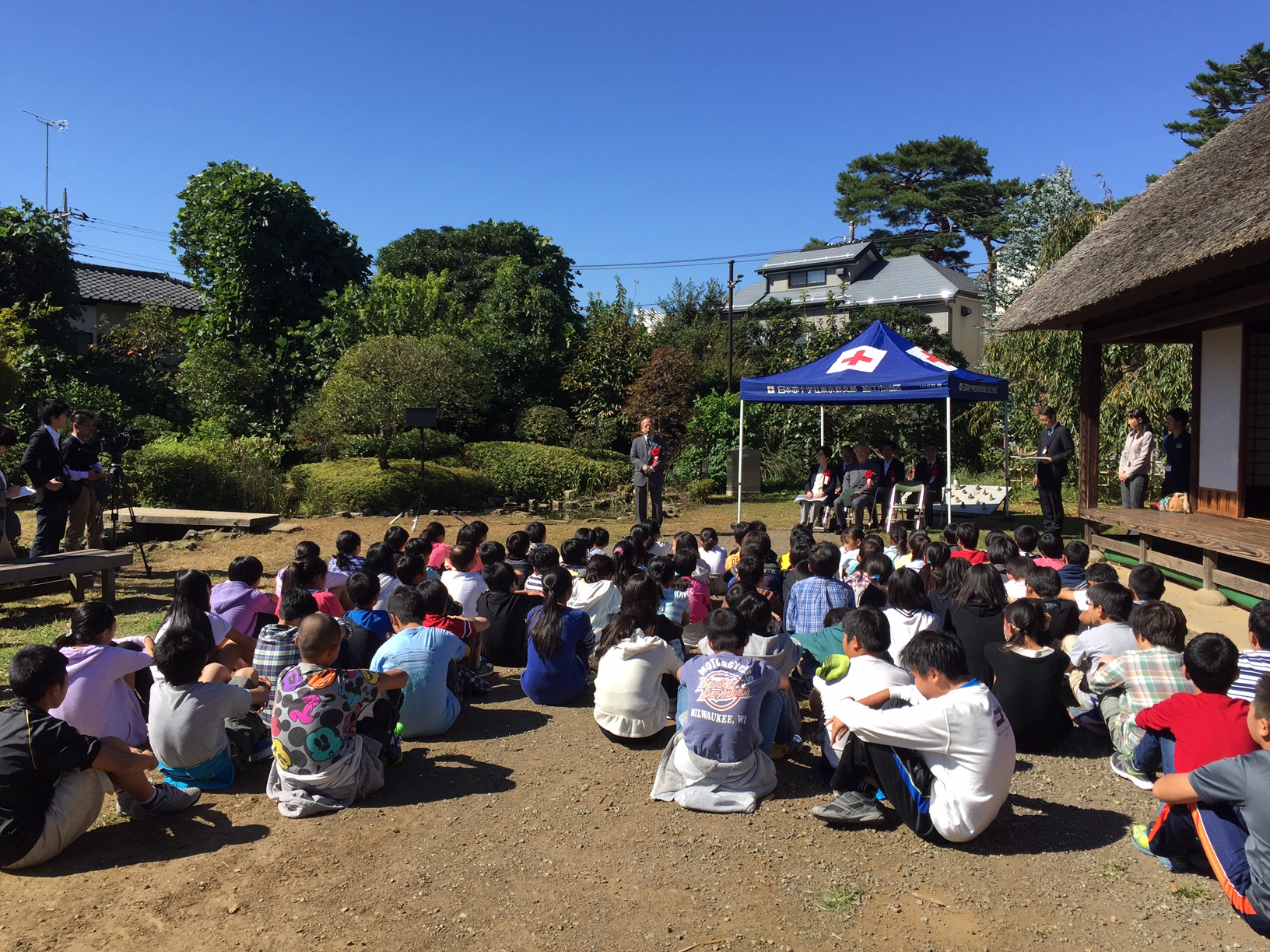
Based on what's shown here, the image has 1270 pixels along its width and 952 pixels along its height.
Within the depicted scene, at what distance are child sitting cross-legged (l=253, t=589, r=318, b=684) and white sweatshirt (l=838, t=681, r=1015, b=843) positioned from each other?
2.95 m

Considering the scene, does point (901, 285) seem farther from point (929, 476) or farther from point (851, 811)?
point (851, 811)

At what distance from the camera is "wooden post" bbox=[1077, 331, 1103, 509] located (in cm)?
1102

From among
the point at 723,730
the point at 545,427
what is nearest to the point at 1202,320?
the point at 723,730

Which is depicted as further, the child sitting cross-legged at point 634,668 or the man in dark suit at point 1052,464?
the man in dark suit at point 1052,464

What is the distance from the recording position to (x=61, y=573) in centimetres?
762

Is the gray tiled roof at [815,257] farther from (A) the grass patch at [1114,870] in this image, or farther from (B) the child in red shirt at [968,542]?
(A) the grass patch at [1114,870]

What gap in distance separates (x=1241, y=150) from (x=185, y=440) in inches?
619

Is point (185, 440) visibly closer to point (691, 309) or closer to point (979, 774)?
point (979, 774)

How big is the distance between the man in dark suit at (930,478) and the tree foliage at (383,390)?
864cm

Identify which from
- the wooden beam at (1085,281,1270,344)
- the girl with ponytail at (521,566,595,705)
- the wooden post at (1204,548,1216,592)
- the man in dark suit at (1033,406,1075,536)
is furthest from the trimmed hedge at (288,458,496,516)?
the wooden post at (1204,548,1216,592)

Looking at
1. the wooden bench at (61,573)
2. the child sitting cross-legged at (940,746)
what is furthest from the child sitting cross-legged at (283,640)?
the wooden bench at (61,573)

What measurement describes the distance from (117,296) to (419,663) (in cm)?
2752

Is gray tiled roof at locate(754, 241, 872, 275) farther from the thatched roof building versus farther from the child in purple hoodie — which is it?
the child in purple hoodie

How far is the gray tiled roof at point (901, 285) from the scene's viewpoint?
115ft
